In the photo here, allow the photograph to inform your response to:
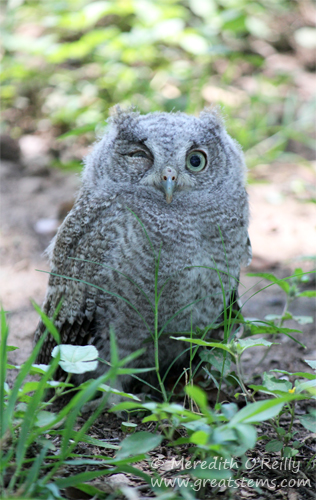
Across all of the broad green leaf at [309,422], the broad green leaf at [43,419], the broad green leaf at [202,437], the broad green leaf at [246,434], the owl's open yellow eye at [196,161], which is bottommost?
the broad green leaf at [309,422]

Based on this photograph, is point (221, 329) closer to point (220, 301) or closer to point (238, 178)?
point (220, 301)

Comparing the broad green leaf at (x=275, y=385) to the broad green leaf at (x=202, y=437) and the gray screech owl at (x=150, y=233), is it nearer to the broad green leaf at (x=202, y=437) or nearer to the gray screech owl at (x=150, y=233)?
the broad green leaf at (x=202, y=437)

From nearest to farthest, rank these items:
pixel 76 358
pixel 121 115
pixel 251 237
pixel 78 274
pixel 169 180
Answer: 1. pixel 76 358
2. pixel 169 180
3. pixel 78 274
4. pixel 121 115
5. pixel 251 237

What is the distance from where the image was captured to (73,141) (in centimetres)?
631

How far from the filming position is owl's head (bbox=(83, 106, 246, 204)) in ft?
8.74

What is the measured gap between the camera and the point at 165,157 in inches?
105

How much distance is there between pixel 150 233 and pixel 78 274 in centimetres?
47

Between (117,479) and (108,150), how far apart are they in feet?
5.75

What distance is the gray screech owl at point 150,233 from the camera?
8.45ft

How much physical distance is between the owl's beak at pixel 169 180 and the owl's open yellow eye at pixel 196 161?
0.17 m

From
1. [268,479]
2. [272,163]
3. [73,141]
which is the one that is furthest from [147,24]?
[268,479]

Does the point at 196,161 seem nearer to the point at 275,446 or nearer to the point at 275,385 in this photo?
the point at 275,385

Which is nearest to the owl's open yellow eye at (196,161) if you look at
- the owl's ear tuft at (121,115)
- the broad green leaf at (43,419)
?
the owl's ear tuft at (121,115)

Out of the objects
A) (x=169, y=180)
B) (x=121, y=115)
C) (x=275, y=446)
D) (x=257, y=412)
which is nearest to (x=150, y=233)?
(x=169, y=180)
